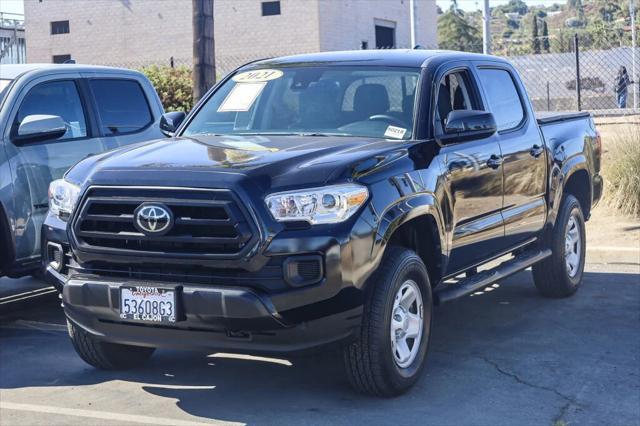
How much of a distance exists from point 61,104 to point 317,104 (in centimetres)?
276

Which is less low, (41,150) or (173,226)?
(41,150)

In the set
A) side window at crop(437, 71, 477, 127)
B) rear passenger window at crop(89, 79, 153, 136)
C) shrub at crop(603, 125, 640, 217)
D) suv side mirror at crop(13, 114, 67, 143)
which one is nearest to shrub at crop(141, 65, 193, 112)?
shrub at crop(603, 125, 640, 217)

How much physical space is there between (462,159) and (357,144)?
0.90 metres

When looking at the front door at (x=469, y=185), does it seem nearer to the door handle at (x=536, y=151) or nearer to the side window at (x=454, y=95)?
the side window at (x=454, y=95)

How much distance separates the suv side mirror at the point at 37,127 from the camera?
769 centimetres

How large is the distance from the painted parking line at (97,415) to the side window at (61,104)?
9.68 feet

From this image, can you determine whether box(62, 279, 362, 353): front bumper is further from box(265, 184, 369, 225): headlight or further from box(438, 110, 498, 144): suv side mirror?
box(438, 110, 498, 144): suv side mirror

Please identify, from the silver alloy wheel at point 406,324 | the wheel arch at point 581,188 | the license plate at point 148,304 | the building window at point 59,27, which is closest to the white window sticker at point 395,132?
the silver alloy wheel at point 406,324

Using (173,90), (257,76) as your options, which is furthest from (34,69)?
(173,90)

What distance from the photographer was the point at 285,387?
605cm

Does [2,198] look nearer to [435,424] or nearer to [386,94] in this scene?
[386,94]

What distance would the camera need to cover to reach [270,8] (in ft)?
135

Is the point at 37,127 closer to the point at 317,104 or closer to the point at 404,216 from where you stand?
the point at 317,104

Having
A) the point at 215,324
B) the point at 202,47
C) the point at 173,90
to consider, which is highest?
the point at 202,47
